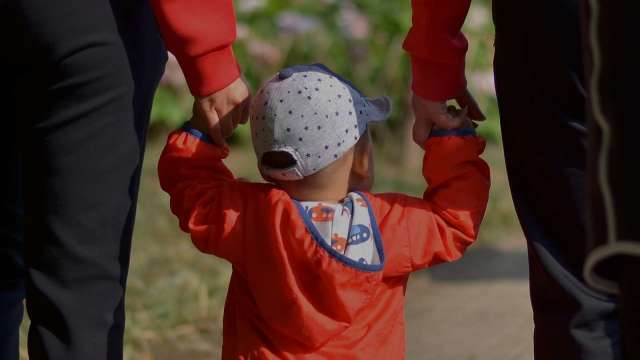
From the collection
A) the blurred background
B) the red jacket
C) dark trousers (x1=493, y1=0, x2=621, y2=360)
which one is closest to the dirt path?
the blurred background

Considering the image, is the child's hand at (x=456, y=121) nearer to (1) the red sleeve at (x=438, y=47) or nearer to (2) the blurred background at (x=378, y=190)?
(1) the red sleeve at (x=438, y=47)

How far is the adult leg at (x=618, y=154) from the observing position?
1983mm

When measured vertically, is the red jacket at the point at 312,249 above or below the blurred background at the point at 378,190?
above

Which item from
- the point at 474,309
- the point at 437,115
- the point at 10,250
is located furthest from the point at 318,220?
the point at 474,309

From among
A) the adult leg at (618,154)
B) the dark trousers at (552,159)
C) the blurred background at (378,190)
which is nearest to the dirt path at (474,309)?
the blurred background at (378,190)

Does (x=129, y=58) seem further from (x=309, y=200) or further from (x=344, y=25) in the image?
(x=344, y=25)

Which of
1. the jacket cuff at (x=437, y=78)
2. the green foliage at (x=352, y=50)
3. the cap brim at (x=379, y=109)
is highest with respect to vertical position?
the jacket cuff at (x=437, y=78)

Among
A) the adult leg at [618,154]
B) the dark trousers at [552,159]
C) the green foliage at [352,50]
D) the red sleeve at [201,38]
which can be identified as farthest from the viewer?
the green foliage at [352,50]

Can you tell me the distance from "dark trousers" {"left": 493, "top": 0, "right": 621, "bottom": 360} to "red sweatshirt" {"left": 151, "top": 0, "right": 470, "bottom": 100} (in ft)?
0.54

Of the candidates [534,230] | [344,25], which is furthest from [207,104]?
[344,25]

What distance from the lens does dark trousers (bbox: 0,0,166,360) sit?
2.56 meters

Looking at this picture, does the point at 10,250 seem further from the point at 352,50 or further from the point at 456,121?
the point at 352,50

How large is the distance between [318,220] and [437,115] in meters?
0.31

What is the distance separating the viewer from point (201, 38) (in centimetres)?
272
